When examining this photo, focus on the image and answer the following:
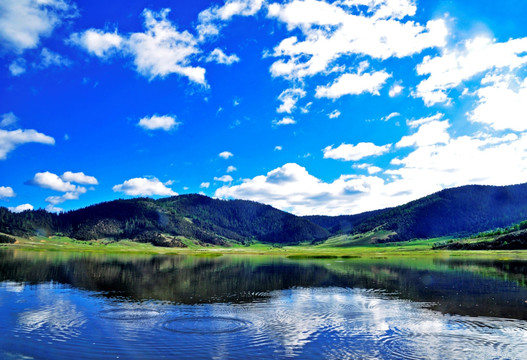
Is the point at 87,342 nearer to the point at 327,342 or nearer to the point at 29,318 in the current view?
the point at 29,318

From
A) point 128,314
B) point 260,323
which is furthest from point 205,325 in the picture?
point 128,314

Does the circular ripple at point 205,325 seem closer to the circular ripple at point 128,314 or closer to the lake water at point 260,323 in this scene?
the lake water at point 260,323

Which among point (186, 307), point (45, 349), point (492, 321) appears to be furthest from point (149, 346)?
point (492, 321)

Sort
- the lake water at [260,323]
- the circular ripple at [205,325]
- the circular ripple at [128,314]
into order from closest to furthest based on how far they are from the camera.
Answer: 1. the lake water at [260,323]
2. the circular ripple at [205,325]
3. the circular ripple at [128,314]

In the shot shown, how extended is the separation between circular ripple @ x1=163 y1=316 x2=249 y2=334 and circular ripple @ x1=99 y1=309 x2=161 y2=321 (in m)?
3.73

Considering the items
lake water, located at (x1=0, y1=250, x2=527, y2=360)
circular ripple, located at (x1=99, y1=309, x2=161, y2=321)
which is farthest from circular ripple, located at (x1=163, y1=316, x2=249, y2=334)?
circular ripple, located at (x1=99, y1=309, x2=161, y2=321)

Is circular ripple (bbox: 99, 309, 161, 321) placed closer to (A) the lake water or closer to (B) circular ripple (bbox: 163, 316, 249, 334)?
(A) the lake water

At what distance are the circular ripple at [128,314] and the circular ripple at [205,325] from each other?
12.3ft

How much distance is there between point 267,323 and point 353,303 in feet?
51.8

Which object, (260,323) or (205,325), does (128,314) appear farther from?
(260,323)

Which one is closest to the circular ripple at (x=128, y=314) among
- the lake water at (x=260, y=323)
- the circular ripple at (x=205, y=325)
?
the lake water at (x=260, y=323)

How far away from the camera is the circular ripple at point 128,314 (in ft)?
114

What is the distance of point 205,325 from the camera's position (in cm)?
3192

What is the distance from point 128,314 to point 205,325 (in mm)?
9779
